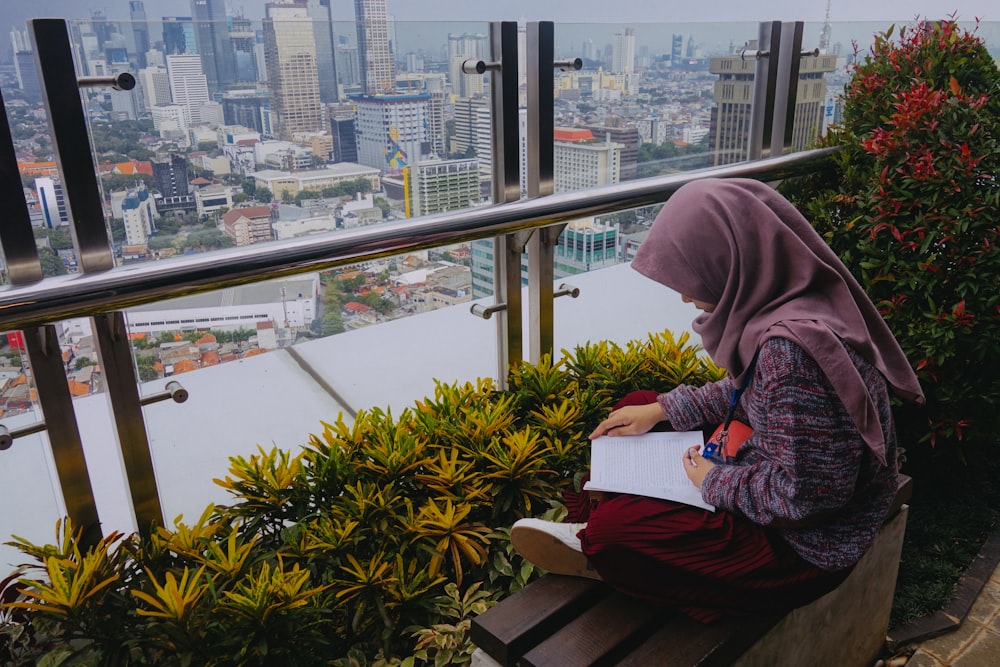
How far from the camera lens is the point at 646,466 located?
2033 mm

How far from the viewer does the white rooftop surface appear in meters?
2.12

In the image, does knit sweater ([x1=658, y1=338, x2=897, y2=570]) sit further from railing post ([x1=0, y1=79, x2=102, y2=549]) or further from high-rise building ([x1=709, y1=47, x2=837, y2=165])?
high-rise building ([x1=709, y1=47, x2=837, y2=165])

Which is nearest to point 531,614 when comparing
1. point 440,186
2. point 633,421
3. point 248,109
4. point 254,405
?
point 633,421

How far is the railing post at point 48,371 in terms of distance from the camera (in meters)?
1.88

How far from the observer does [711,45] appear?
3332 millimetres

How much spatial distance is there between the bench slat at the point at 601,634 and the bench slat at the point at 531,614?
0.04 meters

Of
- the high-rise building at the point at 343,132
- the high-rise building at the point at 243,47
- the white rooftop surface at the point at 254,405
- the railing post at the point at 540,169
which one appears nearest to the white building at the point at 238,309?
the white rooftop surface at the point at 254,405

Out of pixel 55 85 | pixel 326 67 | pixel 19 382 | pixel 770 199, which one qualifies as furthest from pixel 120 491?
pixel 770 199

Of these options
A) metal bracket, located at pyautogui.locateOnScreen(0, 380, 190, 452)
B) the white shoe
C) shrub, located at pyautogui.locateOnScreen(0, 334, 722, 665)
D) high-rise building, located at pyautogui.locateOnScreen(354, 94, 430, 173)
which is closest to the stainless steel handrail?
high-rise building, located at pyautogui.locateOnScreen(354, 94, 430, 173)

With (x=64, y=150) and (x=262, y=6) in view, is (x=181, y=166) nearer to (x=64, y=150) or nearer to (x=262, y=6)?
(x=64, y=150)

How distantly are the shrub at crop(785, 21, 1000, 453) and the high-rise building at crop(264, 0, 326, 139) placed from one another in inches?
82.9

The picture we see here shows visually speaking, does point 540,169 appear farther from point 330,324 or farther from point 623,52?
point 330,324

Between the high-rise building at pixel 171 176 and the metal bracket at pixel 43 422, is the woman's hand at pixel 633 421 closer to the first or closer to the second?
the metal bracket at pixel 43 422

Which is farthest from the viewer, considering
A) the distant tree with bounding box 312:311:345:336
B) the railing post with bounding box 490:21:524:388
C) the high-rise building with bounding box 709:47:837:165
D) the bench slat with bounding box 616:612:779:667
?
the high-rise building with bounding box 709:47:837:165
